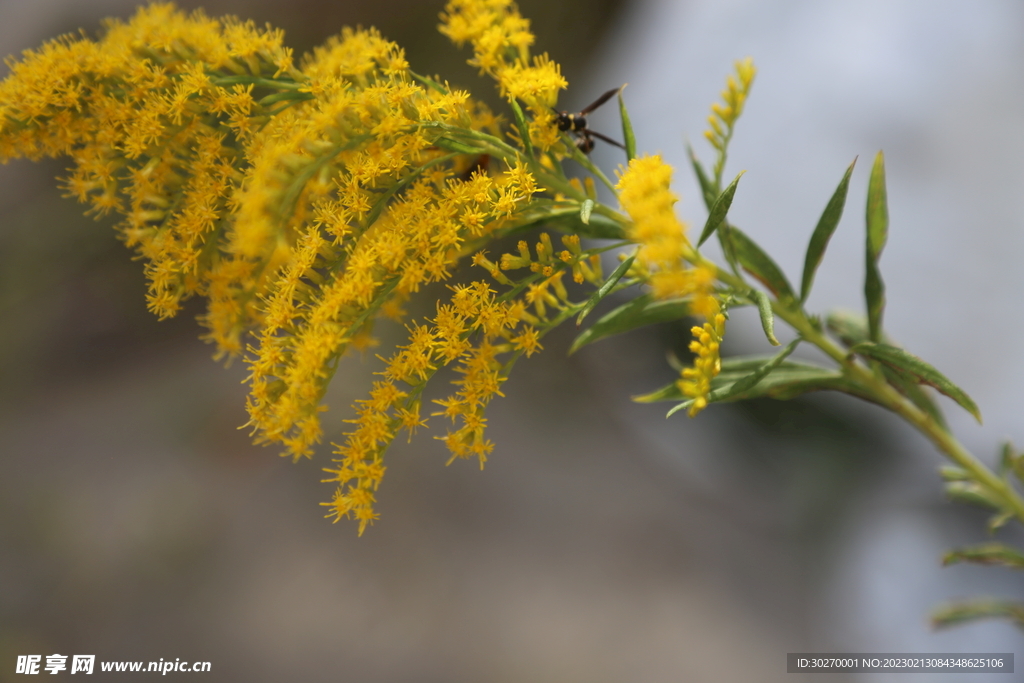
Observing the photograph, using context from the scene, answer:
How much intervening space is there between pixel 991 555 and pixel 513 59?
31.8 inches

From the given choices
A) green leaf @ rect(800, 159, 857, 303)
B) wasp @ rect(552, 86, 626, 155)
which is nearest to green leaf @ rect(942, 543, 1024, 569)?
green leaf @ rect(800, 159, 857, 303)

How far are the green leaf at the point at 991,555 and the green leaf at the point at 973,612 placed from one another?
4.5 inches

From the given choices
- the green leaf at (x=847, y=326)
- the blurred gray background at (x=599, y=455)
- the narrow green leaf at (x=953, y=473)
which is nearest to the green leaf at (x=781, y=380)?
the green leaf at (x=847, y=326)

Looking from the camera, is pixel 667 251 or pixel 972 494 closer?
pixel 667 251

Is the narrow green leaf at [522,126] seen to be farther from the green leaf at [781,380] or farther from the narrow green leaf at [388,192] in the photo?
the green leaf at [781,380]

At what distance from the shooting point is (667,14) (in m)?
1.55

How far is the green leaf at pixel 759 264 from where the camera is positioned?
2.03 feet

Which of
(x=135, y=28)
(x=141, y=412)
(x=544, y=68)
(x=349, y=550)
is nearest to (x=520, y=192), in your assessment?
(x=544, y=68)

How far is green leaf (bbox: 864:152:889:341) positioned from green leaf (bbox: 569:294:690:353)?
20 cm

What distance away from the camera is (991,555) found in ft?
2.29

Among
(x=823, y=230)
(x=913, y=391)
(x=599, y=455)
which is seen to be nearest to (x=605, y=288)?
(x=823, y=230)

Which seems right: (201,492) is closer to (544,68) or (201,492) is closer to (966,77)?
(544,68)

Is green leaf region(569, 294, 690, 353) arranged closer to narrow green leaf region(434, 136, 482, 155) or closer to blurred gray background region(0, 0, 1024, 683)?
narrow green leaf region(434, 136, 482, 155)

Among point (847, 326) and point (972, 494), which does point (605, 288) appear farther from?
point (972, 494)
